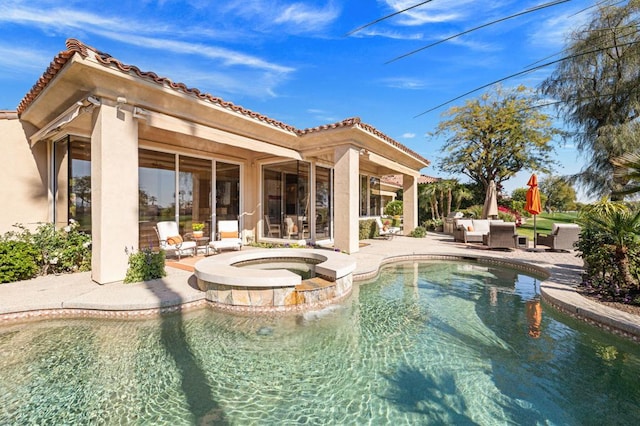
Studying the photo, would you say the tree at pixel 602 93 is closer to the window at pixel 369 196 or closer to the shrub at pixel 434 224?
the shrub at pixel 434 224

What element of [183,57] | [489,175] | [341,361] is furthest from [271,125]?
[489,175]

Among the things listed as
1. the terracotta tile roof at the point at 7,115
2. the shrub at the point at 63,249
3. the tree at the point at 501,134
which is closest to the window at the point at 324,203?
the shrub at the point at 63,249

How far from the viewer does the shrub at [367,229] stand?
637 inches

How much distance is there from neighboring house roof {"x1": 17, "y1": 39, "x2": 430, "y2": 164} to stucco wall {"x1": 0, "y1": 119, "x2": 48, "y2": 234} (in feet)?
2.84

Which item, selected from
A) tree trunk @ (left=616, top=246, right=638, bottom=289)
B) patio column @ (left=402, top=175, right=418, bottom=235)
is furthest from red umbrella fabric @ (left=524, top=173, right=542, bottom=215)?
tree trunk @ (left=616, top=246, right=638, bottom=289)

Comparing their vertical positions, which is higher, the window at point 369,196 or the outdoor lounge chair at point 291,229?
the window at point 369,196

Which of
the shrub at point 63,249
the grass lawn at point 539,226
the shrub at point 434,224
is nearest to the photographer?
the shrub at point 63,249

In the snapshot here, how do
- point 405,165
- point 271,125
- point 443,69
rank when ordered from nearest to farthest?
point 443,69
point 271,125
point 405,165

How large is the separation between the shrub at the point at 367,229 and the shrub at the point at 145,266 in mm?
10638

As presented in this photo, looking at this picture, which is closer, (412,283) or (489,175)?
(412,283)

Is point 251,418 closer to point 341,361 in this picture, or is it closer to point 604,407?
point 341,361

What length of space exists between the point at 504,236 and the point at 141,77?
1473 centimetres

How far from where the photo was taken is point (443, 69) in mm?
8125

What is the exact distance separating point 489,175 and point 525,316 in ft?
76.7
